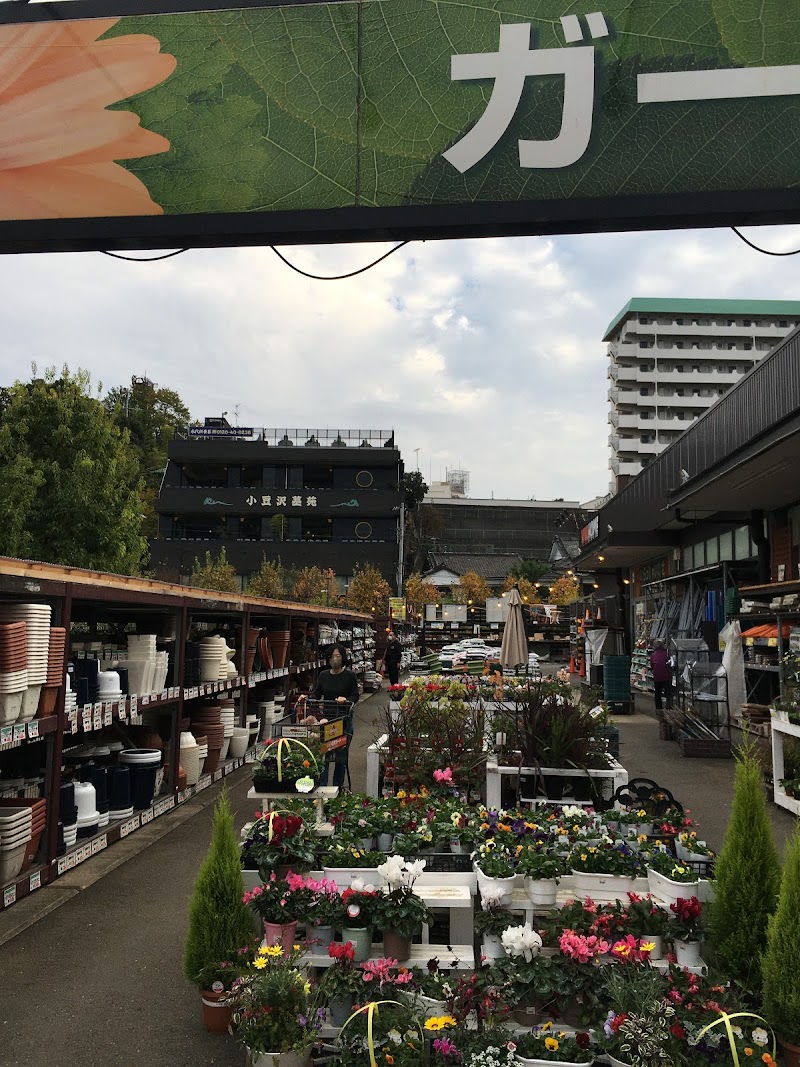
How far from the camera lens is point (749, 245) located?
3305mm

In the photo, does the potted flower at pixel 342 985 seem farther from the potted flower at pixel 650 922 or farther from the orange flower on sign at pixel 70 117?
the orange flower on sign at pixel 70 117

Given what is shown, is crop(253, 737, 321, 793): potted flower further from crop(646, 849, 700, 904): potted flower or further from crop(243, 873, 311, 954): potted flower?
crop(646, 849, 700, 904): potted flower

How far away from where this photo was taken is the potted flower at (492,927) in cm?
387

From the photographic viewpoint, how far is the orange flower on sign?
344 centimetres

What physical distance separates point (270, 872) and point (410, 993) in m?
1.10

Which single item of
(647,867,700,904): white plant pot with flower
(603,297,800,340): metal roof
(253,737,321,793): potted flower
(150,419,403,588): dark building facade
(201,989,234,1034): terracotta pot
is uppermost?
(603,297,800,340): metal roof

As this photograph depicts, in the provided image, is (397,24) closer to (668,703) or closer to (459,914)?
(459,914)

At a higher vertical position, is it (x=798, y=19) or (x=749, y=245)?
(x=798, y=19)

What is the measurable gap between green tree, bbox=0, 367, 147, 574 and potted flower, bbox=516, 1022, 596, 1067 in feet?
66.0

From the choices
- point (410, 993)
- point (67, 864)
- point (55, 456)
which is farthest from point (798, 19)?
point (55, 456)

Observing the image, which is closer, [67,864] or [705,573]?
[67,864]

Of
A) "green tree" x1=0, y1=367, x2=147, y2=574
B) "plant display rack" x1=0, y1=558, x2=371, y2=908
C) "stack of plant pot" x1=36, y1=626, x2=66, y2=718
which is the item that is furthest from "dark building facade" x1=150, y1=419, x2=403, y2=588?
"stack of plant pot" x1=36, y1=626, x2=66, y2=718

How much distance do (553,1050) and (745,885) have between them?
1210mm

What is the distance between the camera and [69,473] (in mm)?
21875
